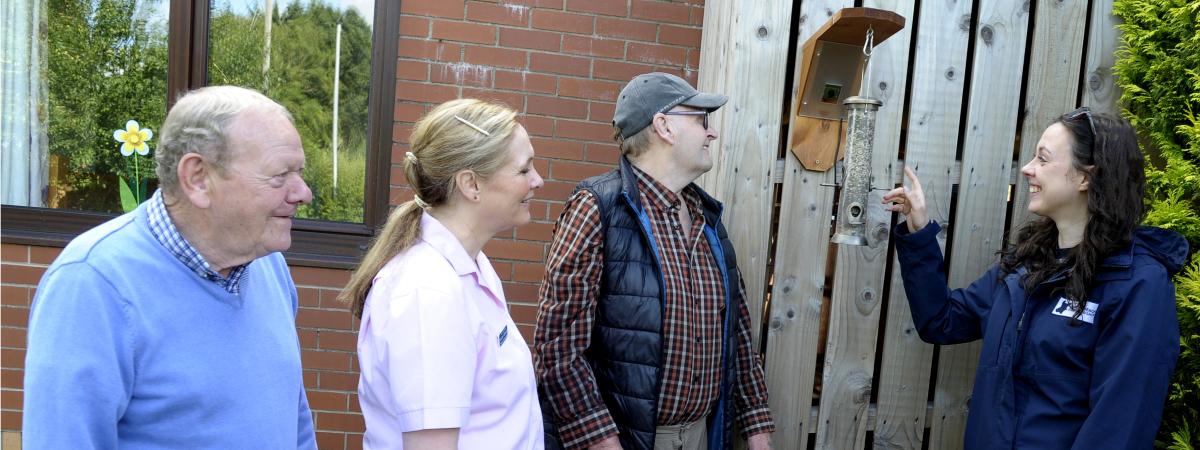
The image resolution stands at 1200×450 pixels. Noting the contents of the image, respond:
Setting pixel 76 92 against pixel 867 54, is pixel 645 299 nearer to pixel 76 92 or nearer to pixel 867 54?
pixel 867 54

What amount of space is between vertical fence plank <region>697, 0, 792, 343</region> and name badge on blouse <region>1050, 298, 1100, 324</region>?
962 mm

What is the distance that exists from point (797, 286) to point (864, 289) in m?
0.26

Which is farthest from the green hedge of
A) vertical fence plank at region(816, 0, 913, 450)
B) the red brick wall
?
the red brick wall

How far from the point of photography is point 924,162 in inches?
119

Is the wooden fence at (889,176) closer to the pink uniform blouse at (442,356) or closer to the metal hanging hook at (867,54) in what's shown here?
the metal hanging hook at (867,54)

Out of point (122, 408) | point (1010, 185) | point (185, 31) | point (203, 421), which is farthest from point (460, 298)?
point (185, 31)

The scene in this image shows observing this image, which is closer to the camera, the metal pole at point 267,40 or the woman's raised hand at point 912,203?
the woman's raised hand at point 912,203

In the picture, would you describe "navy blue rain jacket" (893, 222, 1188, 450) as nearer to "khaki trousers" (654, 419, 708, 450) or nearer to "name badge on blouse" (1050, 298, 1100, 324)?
"name badge on blouse" (1050, 298, 1100, 324)

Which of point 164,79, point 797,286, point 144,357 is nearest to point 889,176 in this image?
point 797,286

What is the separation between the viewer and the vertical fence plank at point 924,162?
2.99 metres

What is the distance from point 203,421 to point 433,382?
0.42 m

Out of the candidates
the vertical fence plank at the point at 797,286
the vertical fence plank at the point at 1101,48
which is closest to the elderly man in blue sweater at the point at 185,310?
the vertical fence plank at the point at 797,286

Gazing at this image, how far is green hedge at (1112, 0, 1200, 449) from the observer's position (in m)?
2.69

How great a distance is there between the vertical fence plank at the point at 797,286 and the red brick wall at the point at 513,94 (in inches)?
34.5
